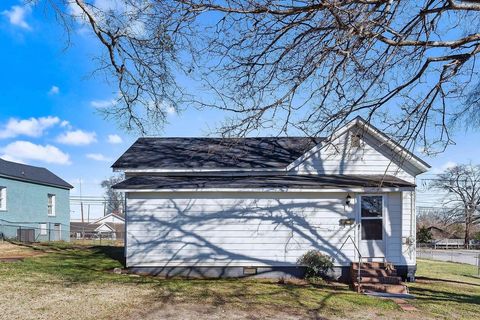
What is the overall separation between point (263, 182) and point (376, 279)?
4.37 m

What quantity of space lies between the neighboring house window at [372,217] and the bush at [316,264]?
1539 mm

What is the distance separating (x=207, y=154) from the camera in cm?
1435

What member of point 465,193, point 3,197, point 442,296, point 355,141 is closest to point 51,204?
point 3,197

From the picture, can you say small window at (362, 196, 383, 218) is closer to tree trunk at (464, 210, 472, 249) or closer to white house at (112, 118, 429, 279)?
white house at (112, 118, 429, 279)

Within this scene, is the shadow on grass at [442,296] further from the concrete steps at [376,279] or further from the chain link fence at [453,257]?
the chain link fence at [453,257]

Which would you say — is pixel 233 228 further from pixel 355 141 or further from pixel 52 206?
pixel 52 206

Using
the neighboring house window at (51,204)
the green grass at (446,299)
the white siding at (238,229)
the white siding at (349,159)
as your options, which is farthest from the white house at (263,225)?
the neighboring house window at (51,204)

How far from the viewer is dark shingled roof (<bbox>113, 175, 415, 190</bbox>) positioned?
11562mm

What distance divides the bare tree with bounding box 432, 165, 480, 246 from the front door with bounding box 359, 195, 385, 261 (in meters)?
43.0

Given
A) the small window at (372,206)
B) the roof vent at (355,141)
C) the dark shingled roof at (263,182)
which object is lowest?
the small window at (372,206)

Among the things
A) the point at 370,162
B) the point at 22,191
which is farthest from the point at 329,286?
the point at 22,191

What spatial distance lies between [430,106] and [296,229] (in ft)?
18.9

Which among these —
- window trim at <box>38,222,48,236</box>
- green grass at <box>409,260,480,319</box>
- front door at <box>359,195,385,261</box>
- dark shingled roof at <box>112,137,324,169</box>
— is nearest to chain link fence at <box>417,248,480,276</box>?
green grass at <box>409,260,480,319</box>

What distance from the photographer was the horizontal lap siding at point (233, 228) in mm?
11602
